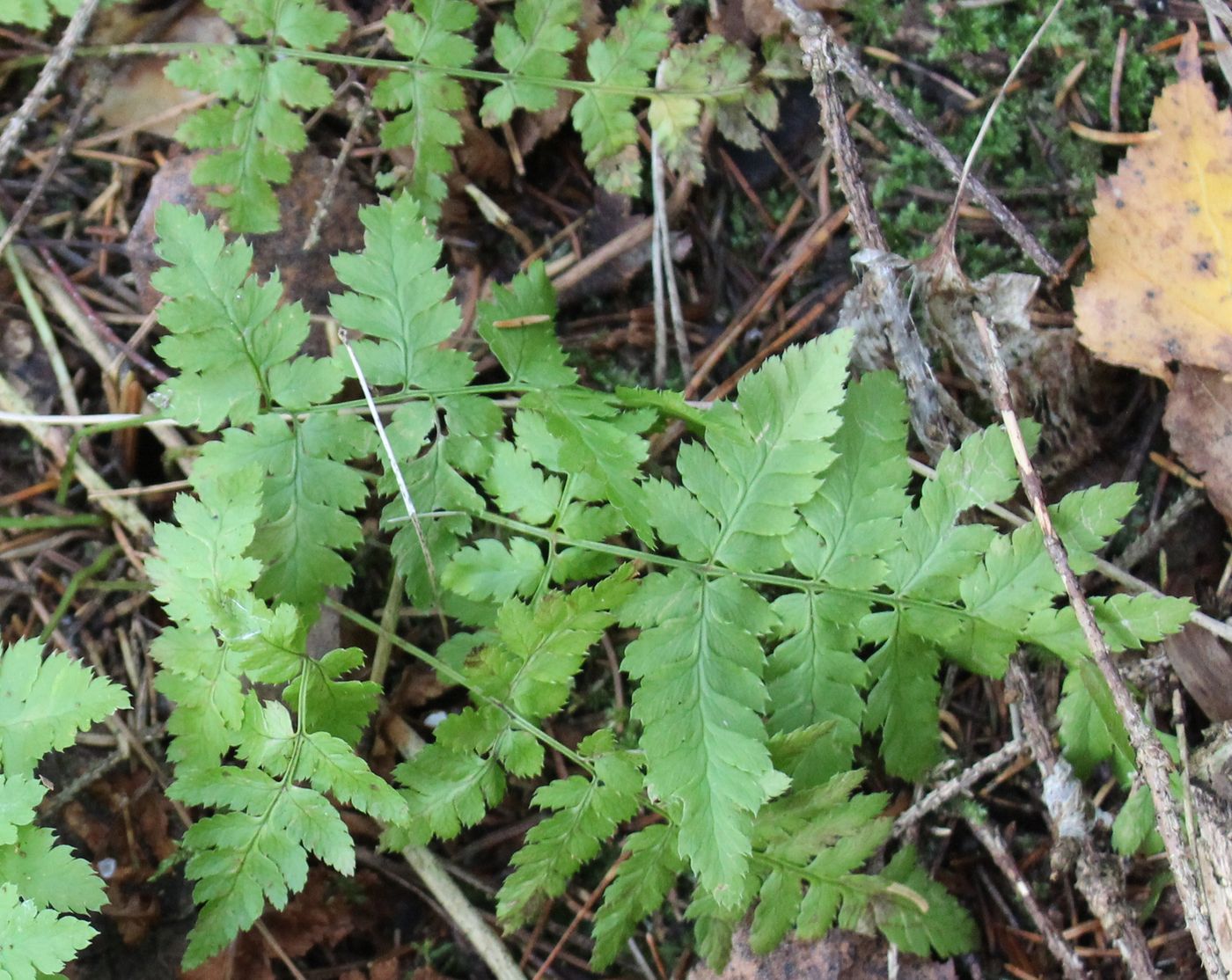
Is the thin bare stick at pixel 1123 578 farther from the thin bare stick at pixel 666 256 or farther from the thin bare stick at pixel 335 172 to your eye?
the thin bare stick at pixel 335 172

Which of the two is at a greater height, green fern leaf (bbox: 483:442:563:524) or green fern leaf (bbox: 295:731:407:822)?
green fern leaf (bbox: 483:442:563:524)

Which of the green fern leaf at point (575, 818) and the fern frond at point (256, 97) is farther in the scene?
the fern frond at point (256, 97)

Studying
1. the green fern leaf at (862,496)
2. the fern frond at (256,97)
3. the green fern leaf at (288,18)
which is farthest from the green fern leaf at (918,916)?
the green fern leaf at (288,18)

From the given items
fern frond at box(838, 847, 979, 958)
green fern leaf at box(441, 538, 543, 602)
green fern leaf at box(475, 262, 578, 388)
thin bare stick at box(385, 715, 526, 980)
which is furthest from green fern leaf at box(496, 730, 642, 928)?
green fern leaf at box(475, 262, 578, 388)

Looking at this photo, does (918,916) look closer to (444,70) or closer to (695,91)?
(695,91)

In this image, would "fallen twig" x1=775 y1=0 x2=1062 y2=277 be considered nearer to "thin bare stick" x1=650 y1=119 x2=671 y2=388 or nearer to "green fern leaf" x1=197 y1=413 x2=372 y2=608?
→ "thin bare stick" x1=650 y1=119 x2=671 y2=388

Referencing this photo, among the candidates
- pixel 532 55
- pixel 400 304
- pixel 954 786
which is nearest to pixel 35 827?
pixel 400 304
